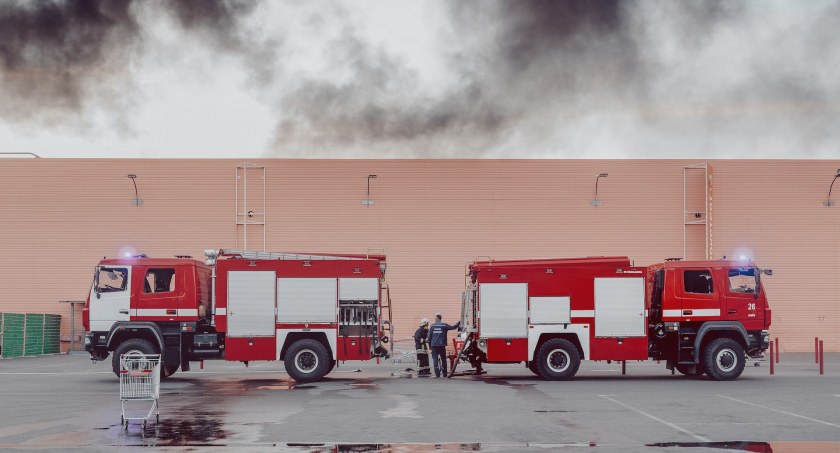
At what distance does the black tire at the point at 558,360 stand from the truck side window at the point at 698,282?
3.28 metres

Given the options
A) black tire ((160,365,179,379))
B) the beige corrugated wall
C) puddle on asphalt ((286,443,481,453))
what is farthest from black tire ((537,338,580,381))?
the beige corrugated wall

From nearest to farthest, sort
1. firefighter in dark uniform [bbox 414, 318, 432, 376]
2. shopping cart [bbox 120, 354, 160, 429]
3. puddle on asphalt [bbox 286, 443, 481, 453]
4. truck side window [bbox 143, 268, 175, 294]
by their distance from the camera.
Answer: puddle on asphalt [bbox 286, 443, 481, 453] < shopping cart [bbox 120, 354, 160, 429] < truck side window [bbox 143, 268, 175, 294] < firefighter in dark uniform [bbox 414, 318, 432, 376]

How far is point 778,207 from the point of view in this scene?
39.0m

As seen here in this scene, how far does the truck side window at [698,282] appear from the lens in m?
24.0

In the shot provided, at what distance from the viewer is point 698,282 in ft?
78.8

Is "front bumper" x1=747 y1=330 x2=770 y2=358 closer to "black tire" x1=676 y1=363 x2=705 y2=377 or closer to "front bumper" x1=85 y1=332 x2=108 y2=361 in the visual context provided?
"black tire" x1=676 y1=363 x2=705 y2=377

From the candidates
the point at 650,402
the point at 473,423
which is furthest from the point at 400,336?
the point at 473,423

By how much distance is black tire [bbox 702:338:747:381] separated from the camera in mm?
23406

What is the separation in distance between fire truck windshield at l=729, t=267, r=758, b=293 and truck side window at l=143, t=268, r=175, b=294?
13750 mm

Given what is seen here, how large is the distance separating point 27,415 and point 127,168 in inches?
957

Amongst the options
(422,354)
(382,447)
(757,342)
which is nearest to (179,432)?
(382,447)

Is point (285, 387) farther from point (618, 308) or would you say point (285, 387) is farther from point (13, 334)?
point (13, 334)

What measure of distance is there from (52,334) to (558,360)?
2287cm

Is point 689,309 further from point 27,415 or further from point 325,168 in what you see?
point 325,168
